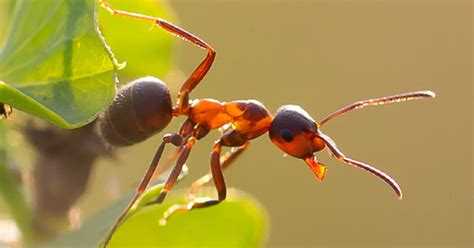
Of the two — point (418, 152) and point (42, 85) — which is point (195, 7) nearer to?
point (418, 152)

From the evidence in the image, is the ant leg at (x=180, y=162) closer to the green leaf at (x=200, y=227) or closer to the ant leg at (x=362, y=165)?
the green leaf at (x=200, y=227)

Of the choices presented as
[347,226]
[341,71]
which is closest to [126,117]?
[347,226]

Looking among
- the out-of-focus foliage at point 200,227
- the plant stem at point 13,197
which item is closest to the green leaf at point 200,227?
the out-of-focus foliage at point 200,227

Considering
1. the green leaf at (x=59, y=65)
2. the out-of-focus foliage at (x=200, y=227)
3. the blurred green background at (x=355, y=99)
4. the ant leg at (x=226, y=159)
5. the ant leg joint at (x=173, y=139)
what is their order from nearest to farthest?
the green leaf at (x=59, y=65) → the out-of-focus foliage at (x=200, y=227) → the ant leg joint at (x=173, y=139) → the ant leg at (x=226, y=159) → the blurred green background at (x=355, y=99)

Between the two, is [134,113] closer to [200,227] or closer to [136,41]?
[136,41]

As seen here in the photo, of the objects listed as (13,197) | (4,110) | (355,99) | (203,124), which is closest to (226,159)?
(203,124)

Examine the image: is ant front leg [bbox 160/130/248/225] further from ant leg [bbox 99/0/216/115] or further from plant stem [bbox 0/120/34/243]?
plant stem [bbox 0/120/34/243]
